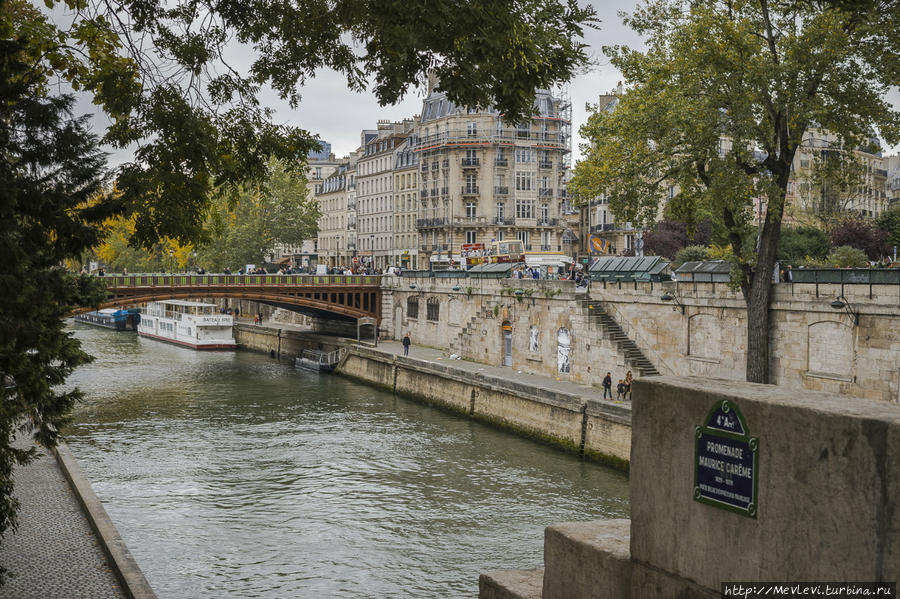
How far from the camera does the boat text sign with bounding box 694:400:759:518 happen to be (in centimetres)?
546

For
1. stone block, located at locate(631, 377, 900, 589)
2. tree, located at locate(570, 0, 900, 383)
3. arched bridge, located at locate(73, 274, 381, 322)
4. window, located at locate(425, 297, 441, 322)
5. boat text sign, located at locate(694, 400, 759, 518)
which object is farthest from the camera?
arched bridge, located at locate(73, 274, 381, 322)

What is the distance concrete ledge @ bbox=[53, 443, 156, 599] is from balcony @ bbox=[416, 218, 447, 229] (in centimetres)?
5938

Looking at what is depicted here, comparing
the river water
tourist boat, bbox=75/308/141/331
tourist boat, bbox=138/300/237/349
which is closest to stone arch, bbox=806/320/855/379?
the river water

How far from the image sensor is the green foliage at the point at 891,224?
47656 millimetres

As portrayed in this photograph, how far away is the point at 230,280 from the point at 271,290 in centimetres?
243

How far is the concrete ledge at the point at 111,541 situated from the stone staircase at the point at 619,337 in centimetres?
1851

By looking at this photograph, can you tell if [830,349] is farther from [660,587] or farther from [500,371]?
[660,587]

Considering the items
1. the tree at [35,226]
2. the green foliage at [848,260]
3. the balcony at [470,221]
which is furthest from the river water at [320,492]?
the balcony at [470,221]

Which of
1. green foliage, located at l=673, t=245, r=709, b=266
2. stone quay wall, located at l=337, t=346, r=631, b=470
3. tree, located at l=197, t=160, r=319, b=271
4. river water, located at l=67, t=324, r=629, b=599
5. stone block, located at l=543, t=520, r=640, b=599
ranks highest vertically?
tree, located at l=197, t=160, r=319, b=271

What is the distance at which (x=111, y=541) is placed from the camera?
14.5 m

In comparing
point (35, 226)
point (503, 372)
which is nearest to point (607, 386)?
point (503, 372)

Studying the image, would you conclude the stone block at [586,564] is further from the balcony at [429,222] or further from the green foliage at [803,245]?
the balcony at [429,222]

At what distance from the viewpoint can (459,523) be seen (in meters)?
20.8

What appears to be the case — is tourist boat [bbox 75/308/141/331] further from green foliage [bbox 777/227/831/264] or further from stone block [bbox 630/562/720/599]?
stone block [bbox 630/562/720/599]
